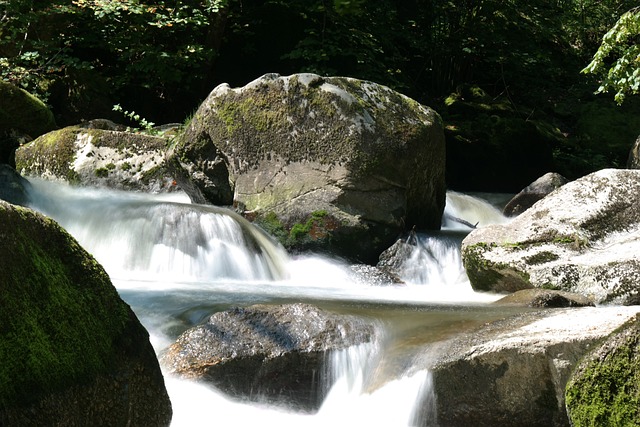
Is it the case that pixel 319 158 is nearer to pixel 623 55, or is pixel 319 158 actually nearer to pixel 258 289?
pixel 258 289

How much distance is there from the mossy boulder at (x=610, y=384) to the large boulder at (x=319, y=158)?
5663 mm

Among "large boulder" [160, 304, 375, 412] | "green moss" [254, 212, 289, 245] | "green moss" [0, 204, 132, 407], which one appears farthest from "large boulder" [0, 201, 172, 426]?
"green moss" [254, 212, 289, 245]

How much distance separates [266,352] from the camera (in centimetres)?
459

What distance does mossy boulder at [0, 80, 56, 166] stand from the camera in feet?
34.1

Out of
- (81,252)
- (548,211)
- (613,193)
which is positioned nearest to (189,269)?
(548,211)

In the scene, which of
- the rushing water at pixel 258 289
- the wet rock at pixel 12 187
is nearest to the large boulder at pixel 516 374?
the rushing water at pixel 258 289

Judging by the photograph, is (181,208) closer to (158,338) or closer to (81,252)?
(158,338)

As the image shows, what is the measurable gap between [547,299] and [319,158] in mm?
4074

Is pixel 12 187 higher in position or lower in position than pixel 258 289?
Result: higher

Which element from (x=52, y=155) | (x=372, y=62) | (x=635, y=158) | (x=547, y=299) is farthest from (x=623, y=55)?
(x=372, y=62)

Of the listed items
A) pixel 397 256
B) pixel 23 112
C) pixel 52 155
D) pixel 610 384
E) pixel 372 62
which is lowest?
pixel 610 384

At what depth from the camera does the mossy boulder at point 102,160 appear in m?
10.9

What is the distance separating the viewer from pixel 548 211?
749 centimetres

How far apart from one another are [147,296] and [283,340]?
A: 5.72 ft
